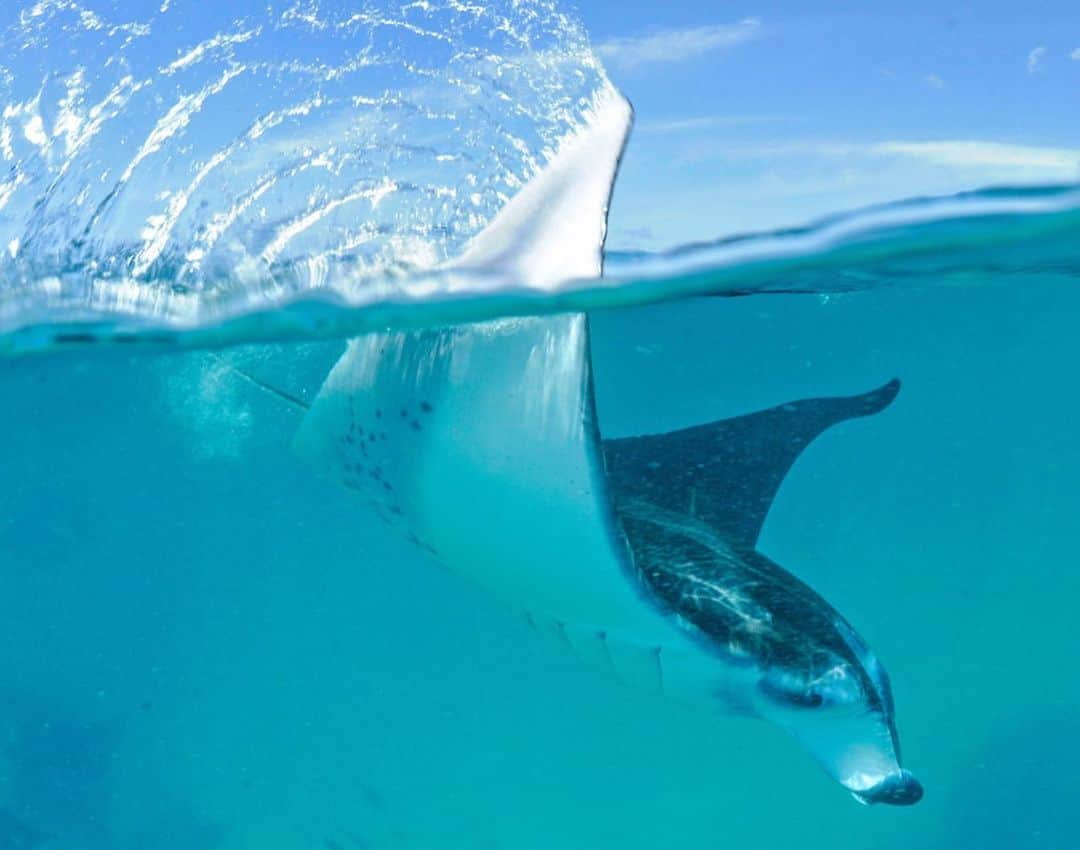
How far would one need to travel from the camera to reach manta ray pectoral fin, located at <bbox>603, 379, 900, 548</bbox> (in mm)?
6402

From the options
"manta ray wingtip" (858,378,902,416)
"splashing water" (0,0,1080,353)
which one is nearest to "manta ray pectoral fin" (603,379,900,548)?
"manta ray wingtip" (858,378,902,416)

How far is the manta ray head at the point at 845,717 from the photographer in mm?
3684

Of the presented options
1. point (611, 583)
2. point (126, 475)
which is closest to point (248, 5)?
point (611, 583)

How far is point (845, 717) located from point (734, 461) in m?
2.82

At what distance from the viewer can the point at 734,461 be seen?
6.44 metres

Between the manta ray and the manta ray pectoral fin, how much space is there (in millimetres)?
1243

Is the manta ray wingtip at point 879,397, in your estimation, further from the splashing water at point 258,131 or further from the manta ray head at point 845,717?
the splashing water at point 258,131

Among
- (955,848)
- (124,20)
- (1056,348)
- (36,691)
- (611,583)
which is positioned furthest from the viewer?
(1056,348)

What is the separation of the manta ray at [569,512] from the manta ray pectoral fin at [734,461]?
124cm

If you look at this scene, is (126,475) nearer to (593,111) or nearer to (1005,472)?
(593,111)

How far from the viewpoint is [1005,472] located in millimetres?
34031

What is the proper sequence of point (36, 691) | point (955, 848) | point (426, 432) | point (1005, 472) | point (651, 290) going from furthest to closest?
point (1005, 472)
point (36, 691)
point (955, 848)
point (651, 290)
point (426, 432)

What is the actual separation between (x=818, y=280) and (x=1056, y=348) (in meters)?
12.3

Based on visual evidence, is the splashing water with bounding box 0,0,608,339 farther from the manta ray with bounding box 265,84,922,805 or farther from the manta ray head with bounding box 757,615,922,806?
the manta ray head with bounding box 757,615,922,806
